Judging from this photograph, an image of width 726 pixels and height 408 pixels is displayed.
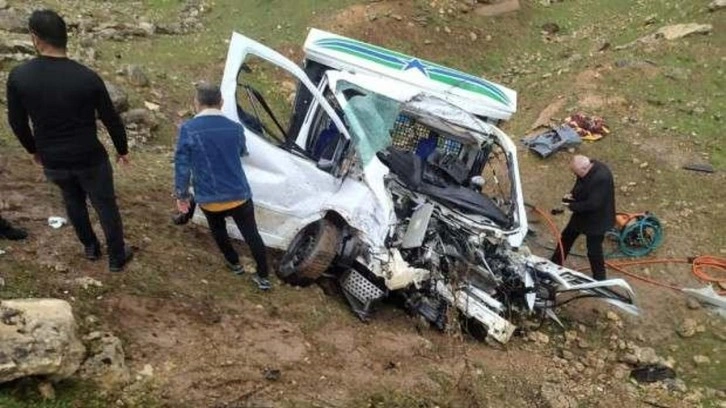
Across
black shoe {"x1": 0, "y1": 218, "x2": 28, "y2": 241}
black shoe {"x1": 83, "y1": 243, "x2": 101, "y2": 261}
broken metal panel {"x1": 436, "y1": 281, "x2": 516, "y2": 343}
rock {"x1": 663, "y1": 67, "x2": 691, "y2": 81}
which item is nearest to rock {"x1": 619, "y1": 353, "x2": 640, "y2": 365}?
broken metal panel {"x1": 436, "y1": 281, "x2": 516, "y2": 343}

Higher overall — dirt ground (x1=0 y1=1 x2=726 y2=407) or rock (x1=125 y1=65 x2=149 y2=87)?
dirt ground (x1=0 y1=1 x2=726 y2=407)

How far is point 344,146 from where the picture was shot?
19.0ft

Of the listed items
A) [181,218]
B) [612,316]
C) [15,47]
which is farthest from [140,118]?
[612,316]

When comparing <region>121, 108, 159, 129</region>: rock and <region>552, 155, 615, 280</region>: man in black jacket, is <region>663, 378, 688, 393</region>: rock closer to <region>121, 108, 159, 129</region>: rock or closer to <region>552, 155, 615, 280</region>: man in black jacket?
<region>552, 155, 615, 280</region>: man in black jacket

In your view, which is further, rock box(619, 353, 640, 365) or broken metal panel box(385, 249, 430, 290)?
rock box(619, 353, 640, 365)

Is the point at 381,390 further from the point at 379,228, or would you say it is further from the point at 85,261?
the point at 85,261

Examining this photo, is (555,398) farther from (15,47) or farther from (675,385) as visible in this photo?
(15,47)

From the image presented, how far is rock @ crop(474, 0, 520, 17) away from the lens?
47.5ft

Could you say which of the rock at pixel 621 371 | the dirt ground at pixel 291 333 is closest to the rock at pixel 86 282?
the dirt ground at pixel 291 333

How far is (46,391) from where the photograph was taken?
3615 mm

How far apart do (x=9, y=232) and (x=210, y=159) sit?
1595 millimetres

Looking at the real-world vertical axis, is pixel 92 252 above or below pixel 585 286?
below

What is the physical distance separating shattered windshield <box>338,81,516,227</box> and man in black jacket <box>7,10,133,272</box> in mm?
2073

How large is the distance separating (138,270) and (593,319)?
14.1 feet
